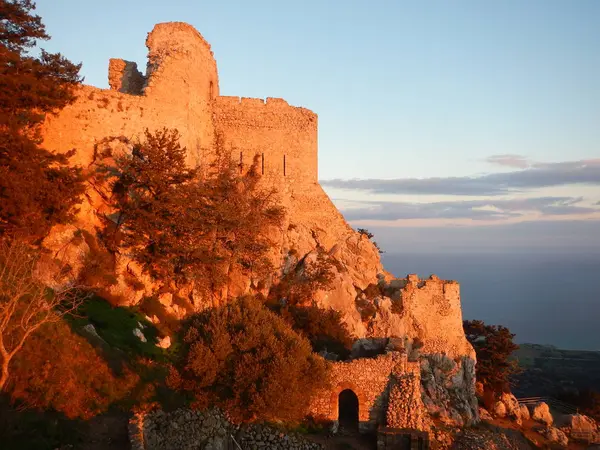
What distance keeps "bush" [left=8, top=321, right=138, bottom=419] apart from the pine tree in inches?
156

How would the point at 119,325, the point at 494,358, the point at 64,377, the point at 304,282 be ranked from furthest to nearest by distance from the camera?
the point at 494,358 < the point at 304,282 < the point at 119,325 < the point at 64,377

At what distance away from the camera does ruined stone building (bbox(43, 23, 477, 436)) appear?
1692 centimetres

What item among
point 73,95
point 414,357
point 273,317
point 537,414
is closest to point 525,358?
point 537,414

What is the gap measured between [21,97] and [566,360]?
62266 millimetres

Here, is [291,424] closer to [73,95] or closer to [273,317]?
[273,317]

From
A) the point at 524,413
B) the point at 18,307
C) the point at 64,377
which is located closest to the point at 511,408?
the point at 524,413

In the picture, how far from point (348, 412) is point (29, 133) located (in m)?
13.9

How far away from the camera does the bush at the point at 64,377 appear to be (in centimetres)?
1011

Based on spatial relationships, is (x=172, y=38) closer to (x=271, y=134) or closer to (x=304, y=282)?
(x=271, y=134)

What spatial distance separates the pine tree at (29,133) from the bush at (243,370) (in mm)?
5861

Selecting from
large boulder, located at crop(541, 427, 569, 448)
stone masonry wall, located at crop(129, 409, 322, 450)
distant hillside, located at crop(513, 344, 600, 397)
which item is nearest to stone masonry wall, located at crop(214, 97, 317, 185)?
stone masonry wall, located at crop(129, 409, 322, 450)

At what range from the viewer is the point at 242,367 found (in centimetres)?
1179

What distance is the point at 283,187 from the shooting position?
77.8 ft

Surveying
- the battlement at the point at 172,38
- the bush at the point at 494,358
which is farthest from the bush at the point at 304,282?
the bush at the point at 494,358
